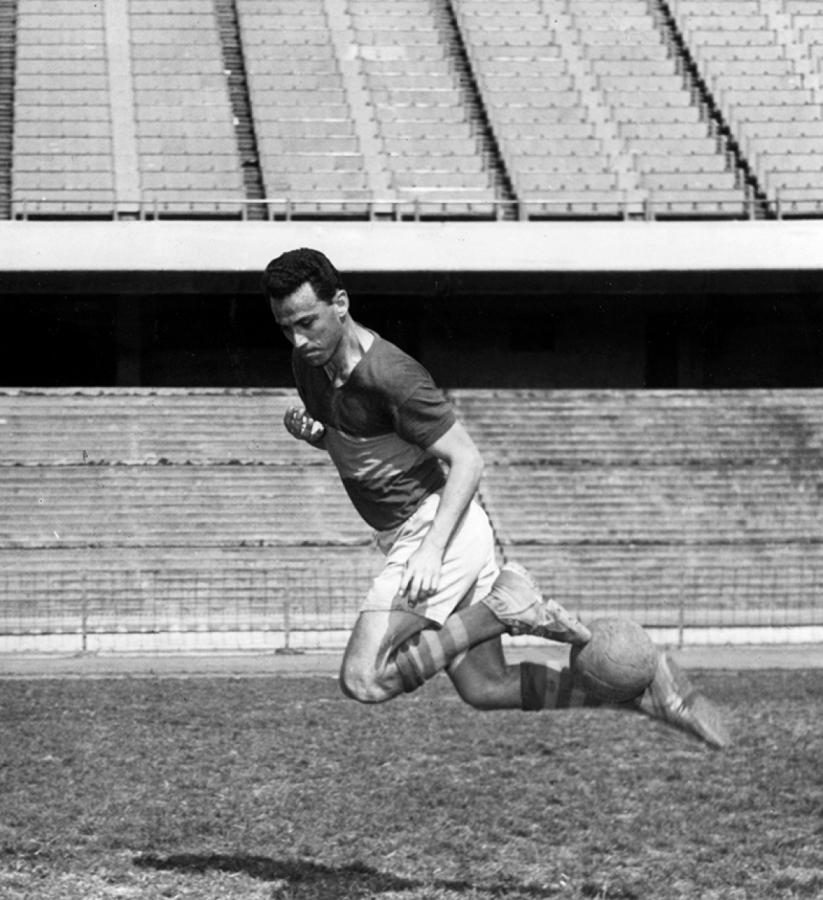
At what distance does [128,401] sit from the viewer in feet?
82.0

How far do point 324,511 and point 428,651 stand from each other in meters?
16.3

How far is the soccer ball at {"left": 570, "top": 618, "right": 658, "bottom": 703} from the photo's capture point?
6.59 m

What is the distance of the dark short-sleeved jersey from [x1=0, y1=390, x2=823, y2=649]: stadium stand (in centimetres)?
1193

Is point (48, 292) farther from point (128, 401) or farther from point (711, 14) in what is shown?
point (711, 14)

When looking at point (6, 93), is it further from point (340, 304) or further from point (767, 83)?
point (340, 304)

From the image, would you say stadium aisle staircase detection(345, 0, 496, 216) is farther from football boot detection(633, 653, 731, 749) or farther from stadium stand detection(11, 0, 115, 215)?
football boot detection(633, 653, 731, 749)

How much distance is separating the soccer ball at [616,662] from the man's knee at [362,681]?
2.93ft

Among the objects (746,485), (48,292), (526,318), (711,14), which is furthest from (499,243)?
(711,14)

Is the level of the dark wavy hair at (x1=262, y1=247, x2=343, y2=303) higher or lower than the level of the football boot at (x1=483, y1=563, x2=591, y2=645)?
higher

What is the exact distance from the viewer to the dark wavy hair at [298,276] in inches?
241

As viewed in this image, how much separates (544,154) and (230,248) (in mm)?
6333

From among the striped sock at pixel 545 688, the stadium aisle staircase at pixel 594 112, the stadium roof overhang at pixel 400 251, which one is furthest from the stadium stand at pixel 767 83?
the striped sock at pixel 545 688

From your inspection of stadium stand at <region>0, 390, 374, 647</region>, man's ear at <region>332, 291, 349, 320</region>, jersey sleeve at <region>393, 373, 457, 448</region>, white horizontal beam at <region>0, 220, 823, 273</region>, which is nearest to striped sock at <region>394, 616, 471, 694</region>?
jersey sleeve at <region>393, 373, 457, 448</region>

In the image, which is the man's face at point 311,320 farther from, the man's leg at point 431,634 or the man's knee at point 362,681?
the man's knee at point 362,681
